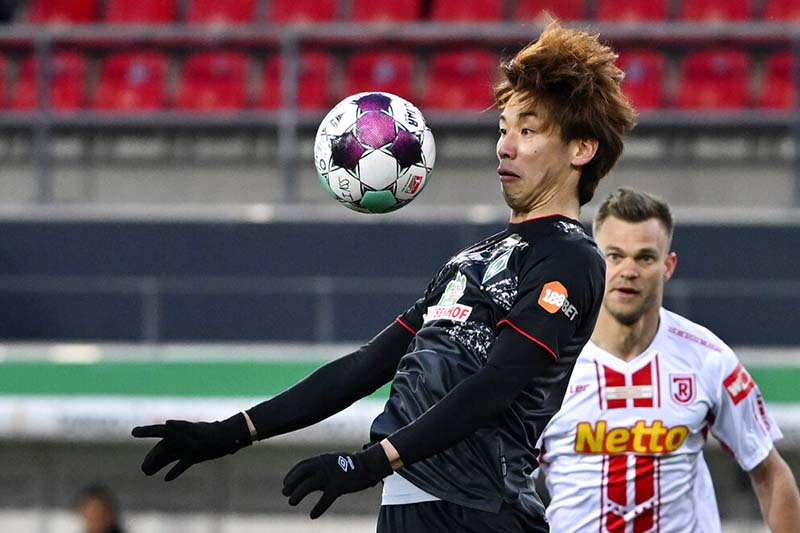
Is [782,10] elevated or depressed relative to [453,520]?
elevated

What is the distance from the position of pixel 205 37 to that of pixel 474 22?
7.74 feet

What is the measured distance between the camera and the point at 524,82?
3.45 metres

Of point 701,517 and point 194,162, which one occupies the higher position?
point 194,162

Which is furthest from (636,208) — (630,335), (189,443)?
(189,443)

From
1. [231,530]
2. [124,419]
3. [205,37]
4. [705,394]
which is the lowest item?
[231,530]

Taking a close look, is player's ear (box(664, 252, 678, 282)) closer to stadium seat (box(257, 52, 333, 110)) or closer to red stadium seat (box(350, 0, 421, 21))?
stadium seat (box(257, 52, 333, 110))

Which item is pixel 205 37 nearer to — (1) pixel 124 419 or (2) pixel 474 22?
(2) pixel 474 22

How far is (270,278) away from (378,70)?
2.18 m

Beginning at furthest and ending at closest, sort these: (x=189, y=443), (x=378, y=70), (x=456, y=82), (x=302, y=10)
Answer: (x=302, y=10)
(x=456, y=82)
(x=378, y=70)
(x=189, y=443)

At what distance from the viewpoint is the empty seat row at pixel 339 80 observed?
35.7 feet

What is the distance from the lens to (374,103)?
3.99m

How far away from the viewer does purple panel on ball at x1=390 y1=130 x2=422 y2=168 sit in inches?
154

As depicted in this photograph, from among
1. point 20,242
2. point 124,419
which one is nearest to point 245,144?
point 20,242

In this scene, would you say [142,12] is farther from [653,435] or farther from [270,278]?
[653,435]
